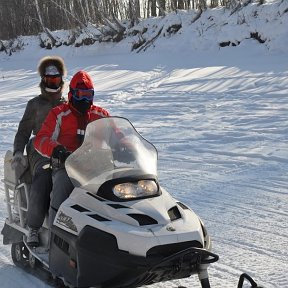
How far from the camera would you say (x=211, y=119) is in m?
9.99

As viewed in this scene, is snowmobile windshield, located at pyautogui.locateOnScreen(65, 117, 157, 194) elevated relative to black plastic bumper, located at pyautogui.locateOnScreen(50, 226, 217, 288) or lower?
elevated

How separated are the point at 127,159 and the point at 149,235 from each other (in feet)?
2.06

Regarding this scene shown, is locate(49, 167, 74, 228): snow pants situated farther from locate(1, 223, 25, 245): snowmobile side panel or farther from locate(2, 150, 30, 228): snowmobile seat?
locate(1, 223, 25, 245): snowmobile side panel

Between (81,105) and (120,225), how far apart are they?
1191 millimetres

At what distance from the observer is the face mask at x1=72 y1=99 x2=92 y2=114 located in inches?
161

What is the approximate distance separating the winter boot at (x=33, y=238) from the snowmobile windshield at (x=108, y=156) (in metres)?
0.65

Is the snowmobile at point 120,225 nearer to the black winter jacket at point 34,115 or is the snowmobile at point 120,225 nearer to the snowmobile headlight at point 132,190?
the snowmobile headlight at point 132,190

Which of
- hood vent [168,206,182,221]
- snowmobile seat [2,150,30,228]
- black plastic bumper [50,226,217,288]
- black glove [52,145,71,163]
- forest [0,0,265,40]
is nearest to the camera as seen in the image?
black plastic bumper [50,226,217,288]

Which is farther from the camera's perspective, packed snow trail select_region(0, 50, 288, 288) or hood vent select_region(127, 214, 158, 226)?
packed snow trail select_region(0, 50, 288, 288)

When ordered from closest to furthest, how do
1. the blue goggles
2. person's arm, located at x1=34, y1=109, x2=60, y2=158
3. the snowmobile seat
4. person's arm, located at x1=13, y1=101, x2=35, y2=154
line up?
person's arm, located at x1=34, y1=109, x2=60, y2=158 < the blue goggles < the snowmobile seat < person's arm, located at x1=13, y1=101, x2=35, y2=154

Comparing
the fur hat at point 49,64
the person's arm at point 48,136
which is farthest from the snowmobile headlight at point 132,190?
the fur hat at point 49,64

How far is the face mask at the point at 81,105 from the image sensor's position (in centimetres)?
408

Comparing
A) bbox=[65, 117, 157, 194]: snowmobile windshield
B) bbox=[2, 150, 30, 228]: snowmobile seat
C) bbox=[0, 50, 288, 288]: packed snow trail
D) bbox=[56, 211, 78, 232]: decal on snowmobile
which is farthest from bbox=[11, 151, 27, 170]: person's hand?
bbox=[56, 211, 78, 232]: decal on snowmobile

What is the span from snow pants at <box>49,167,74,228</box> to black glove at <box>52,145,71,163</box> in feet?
0.38
